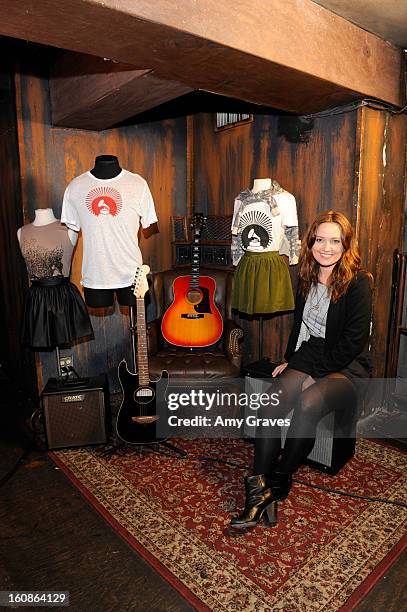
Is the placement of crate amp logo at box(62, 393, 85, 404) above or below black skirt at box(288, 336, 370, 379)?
below

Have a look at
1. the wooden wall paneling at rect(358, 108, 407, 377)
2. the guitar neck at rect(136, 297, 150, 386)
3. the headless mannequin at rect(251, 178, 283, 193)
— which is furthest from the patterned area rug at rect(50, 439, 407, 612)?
the headless mannequin at rect(251, 178, 283, 193)

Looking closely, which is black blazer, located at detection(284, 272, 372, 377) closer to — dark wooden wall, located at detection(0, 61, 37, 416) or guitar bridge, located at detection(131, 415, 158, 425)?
guitar bridge, located at detection(131, 415, 158, 425)

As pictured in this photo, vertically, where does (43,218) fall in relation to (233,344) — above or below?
above

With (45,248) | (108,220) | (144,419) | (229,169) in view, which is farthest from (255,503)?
(229,169)

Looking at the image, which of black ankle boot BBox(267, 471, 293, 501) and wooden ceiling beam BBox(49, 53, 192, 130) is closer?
black ankle boot BBox(267, 471, 293, 501)

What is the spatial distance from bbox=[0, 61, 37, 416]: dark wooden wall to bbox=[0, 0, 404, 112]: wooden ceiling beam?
62.4 inches

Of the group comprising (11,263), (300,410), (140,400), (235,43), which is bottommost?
(140,400)

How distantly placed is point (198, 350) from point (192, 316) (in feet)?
0.82

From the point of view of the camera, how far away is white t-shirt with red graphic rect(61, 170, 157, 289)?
2.76 meters

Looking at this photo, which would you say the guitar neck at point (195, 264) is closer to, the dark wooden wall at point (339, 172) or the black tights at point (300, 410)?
the dark wooden wall at point (339, 172)

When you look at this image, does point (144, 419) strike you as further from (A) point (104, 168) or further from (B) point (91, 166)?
(B) point (91, 166)

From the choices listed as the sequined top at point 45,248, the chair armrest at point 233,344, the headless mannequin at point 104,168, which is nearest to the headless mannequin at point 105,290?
the headless mannequin at point 104,168

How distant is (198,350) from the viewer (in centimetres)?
319

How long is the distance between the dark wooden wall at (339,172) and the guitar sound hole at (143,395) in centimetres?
120
